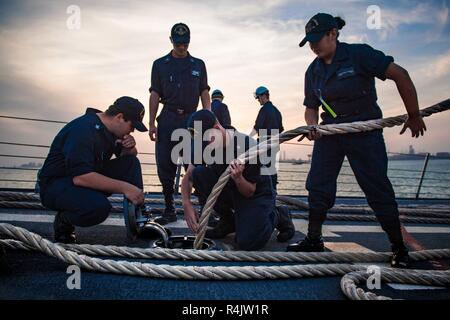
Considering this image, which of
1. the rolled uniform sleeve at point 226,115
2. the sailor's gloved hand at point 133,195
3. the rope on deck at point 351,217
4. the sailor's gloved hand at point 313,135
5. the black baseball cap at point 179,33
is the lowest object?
the rope on deck at point 351,217

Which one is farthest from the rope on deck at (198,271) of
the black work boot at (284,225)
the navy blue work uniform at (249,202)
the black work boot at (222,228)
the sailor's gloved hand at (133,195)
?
the black work boot at (222,228)

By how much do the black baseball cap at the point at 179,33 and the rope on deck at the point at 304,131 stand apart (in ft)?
6.55

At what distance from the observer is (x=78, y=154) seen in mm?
2219

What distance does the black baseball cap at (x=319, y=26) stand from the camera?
2271 mm

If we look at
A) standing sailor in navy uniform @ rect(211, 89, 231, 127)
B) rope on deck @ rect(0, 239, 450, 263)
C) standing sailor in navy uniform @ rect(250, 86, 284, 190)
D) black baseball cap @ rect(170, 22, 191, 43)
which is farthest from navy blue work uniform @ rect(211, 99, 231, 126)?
rope on deck @ rect(0, 239, 450, 263)

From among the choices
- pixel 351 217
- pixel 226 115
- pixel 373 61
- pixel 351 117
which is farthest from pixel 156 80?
pixel 351 217

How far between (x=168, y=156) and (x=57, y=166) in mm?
1431

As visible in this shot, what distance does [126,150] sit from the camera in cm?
291

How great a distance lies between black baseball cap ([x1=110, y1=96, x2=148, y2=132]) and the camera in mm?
2518

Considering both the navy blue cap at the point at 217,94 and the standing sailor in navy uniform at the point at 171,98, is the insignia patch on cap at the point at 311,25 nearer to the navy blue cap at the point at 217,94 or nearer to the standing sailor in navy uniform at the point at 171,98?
the standing sailor in navy uniform at the point at 171,98

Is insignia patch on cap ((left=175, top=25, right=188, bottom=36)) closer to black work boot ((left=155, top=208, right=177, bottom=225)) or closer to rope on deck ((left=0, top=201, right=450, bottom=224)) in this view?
black work boot ((left=155, top=208, right=177, bottom=225))

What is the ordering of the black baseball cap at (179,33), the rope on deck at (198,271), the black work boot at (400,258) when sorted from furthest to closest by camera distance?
the black baseball cap at (179,33), the black work boot at (400,258), the rope on deck at (198,271)

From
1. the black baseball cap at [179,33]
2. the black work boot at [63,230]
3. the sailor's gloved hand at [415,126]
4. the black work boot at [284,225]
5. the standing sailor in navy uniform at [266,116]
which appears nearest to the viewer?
the sailor's gloved hand at [415,126]
